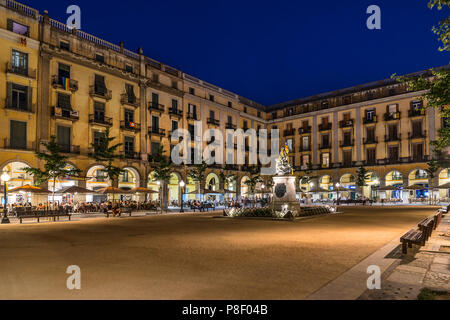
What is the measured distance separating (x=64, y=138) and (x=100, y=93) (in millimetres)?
6443

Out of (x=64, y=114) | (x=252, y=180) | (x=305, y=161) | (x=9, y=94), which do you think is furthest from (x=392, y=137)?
(x=9, y=94)

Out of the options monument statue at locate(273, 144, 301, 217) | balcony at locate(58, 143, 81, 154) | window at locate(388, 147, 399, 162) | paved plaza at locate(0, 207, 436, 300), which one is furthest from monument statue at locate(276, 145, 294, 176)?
window at locate(388, 147, 399, 162)

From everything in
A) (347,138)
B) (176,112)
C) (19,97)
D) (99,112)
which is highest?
(176,112)

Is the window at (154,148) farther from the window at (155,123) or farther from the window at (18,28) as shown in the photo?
the window at (18,28)

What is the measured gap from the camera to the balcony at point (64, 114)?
33.2 metres

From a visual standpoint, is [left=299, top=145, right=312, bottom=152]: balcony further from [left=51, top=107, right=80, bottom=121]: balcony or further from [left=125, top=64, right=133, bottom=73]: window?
[left=51, top=107, right=80, bottom=121]: balcony

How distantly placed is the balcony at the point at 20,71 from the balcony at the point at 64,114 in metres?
→ 3.54

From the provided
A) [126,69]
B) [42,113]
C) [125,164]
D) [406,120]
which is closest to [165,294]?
[42,113]

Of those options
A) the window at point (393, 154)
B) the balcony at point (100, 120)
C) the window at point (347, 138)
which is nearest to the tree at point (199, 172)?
the balcony at point (100, 120)

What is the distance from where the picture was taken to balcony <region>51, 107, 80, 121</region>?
33156 millimetres

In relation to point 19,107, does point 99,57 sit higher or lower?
higher

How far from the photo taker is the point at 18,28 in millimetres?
31281

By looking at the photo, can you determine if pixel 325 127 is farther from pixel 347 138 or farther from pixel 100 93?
pixel 100 93

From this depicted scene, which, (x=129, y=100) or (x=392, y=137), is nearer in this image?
(x=129, y=100)
